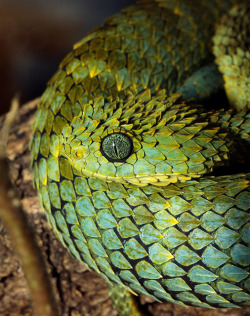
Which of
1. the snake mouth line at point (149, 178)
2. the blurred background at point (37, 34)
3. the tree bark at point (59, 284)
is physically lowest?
the tree bark at point (59, 284)

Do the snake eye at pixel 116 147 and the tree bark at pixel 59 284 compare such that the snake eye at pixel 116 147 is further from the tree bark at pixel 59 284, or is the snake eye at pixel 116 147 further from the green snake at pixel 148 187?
the tree bark at pixel 59 284

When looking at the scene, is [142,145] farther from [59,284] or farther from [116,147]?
[59,284]

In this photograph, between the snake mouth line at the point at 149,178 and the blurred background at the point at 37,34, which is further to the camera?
the blurred background at the point at 37,34

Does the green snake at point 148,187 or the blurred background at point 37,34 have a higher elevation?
the blurred background at point 37,34

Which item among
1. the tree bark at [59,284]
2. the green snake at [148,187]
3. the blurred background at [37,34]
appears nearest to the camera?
the green snake at [148,187]

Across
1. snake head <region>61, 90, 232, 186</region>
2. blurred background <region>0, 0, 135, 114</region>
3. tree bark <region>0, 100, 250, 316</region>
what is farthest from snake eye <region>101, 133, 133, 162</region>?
blurred background <region>0, 0, 135, 114</region>

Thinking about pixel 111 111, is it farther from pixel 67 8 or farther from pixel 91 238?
pixel 67 8

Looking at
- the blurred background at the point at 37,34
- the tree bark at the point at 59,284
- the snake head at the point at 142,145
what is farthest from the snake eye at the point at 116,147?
the blurred background at the point at 37,34

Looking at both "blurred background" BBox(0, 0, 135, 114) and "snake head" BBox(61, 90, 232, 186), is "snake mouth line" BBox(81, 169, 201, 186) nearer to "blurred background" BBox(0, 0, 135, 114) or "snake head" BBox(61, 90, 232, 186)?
"snake head" BBox(61, 90, 232, 186)

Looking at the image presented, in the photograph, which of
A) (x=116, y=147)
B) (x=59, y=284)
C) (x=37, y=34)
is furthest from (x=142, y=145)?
(x=37, y=34)

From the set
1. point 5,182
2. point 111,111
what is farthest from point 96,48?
point 5,182
